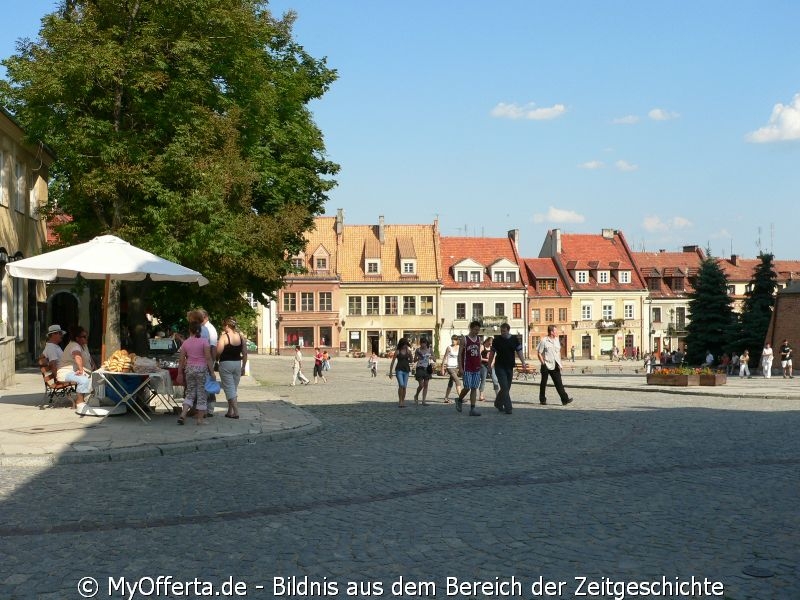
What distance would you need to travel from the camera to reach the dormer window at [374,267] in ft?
275

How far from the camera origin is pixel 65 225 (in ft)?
90.2

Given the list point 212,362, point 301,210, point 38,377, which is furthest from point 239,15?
point 212,362

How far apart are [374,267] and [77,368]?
67.0m

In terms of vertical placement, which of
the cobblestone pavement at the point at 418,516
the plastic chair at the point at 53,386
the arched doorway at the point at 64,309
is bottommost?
the cobblestone pavement at the point at 418,516

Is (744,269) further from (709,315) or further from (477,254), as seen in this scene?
(709,315)

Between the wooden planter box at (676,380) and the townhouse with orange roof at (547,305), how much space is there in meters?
53.7

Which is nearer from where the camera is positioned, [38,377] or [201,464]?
[201,464]

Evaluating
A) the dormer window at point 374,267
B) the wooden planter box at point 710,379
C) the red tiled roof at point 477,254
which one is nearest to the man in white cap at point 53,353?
the wooden planter box at point 710,379

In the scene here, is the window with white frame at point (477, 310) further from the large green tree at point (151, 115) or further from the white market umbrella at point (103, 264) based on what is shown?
the white market umbrella at point (103, 264)

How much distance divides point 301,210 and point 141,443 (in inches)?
716

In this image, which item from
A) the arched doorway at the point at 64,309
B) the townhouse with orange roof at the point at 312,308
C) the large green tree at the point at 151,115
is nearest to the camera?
the large green tree at the point at 151,115

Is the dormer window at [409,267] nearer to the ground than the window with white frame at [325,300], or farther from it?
farther from it

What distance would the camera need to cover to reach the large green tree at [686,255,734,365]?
5572 centimetres

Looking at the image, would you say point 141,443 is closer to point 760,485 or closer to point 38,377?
point 760,485
